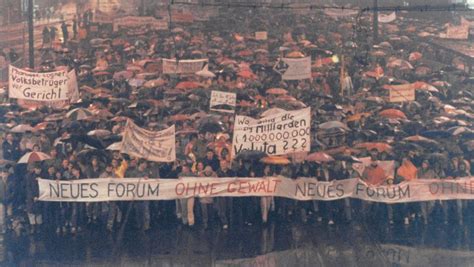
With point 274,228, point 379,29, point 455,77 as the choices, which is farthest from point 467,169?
point 379,29

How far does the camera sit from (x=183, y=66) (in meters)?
18.9

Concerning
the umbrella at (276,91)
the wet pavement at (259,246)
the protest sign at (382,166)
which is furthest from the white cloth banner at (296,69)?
the wet pavement at (259,246)

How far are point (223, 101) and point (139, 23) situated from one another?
450 centimetres

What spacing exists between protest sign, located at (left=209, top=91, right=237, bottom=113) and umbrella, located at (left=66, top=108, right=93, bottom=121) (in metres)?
2.96

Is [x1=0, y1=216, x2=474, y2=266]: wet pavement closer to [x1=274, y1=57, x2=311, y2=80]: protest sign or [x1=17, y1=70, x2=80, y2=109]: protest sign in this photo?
[x1=17, y1=70, x2=80, y2=109]: protest sign

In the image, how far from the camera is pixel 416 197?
505 inches

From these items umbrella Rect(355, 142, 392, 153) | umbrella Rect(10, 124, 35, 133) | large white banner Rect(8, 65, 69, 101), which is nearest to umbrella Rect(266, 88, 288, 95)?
umbrella Rect(355, 142, 392, 153)

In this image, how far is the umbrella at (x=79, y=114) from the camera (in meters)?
16.1

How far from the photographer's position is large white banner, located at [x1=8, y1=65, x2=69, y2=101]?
1627 centimetres

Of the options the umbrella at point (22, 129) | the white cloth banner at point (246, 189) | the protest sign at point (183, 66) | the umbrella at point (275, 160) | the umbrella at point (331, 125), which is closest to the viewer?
the white cloth banner at point (246, 189)

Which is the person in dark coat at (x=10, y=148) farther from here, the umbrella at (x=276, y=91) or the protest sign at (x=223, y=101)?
the umbrella at (x=276, y=91)

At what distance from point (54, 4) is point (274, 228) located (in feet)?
32.6

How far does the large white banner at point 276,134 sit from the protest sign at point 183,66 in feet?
16.9

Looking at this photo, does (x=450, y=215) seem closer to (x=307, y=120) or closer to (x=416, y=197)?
(x=416, y=197)
